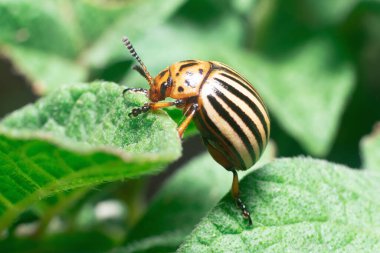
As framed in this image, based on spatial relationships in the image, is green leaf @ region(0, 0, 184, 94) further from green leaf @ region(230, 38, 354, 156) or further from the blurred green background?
green leaf @ region(230, 38, 354, 156)

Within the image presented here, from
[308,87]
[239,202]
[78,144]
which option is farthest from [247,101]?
[308,87]

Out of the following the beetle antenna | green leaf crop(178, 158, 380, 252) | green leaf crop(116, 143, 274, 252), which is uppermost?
the beetle antenna

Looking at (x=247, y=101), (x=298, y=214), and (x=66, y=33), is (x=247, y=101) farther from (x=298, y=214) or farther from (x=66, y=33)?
(x=66, y=33)

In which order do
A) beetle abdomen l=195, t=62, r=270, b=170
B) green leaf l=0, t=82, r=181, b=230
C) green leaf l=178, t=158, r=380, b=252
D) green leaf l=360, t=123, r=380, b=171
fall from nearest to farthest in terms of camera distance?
green leaf l=0, t=82, r=181, b=230 < green leaf l=178, t=158, r=380, b=252 < beetle abdomen l=195, t=62, r=270, b=170 < green leaf l=360, t=123, r=380, b=171

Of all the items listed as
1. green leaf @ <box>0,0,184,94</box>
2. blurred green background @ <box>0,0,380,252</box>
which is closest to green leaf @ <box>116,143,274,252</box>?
blurred green background @ <box>0,0,380,252</box>

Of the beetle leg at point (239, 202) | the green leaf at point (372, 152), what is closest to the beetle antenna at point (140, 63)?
the beetle leg at point (239, 202)

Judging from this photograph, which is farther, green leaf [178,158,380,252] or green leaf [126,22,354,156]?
green leaf [126,22,354,156]

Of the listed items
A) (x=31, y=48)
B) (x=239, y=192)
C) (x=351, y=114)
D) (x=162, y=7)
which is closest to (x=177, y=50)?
(x=162, y=7)
